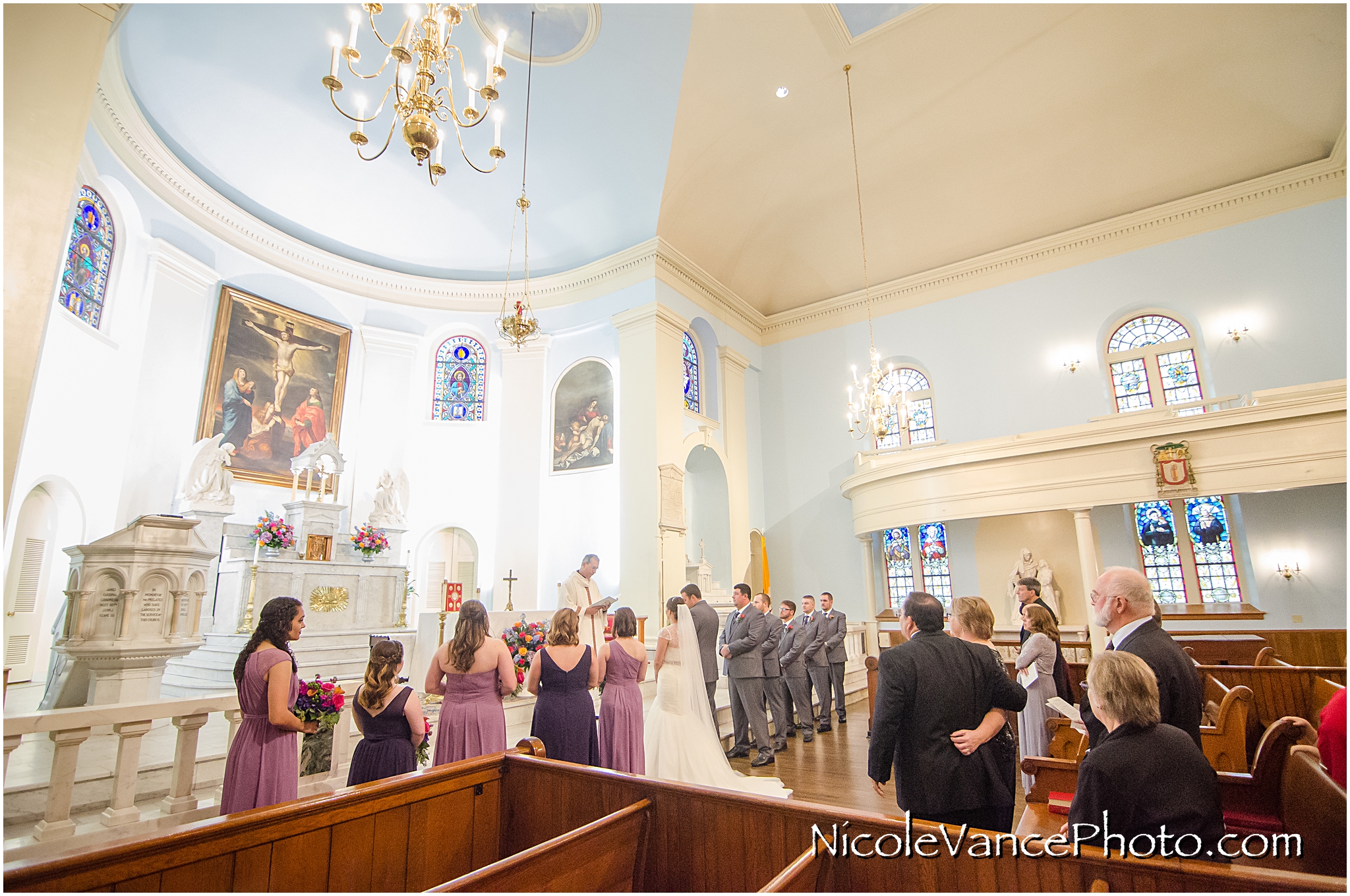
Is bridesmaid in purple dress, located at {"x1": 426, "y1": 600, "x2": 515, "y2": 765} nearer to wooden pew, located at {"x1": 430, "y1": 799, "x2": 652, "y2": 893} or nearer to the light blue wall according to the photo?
wooden pew, located at {"x1": 430, "y1": 799, "x2": 652, "y2": 893}

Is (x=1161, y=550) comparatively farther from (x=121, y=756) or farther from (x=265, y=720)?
(x=121, y=756)

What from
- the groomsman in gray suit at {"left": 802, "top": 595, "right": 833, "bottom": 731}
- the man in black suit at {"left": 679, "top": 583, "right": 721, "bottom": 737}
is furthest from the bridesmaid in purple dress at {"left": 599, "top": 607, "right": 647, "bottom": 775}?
the groomsman in gray suit at {"left": 802, "top": 595, "right": 833, "bottom": 731}

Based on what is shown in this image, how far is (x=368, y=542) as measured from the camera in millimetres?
9586

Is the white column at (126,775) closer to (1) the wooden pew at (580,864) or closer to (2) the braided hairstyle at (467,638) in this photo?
(2) the braided hairstyle at (467,638)

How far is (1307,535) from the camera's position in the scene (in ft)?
31.1

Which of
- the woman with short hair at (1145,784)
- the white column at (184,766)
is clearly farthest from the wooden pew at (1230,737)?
the white column at (184,766)

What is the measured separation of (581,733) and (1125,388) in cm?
1153

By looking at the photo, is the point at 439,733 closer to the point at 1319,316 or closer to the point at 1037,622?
the point at 1037,622

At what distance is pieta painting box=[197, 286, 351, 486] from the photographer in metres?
10.7

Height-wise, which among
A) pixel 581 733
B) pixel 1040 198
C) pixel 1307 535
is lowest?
pixel 581 733

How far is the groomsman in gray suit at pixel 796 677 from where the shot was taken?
7.21m

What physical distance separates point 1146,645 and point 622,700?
317cm

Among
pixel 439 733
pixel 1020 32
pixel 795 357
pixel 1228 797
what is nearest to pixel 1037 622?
pixel 1228 797

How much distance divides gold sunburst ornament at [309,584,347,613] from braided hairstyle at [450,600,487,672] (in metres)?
6.12
